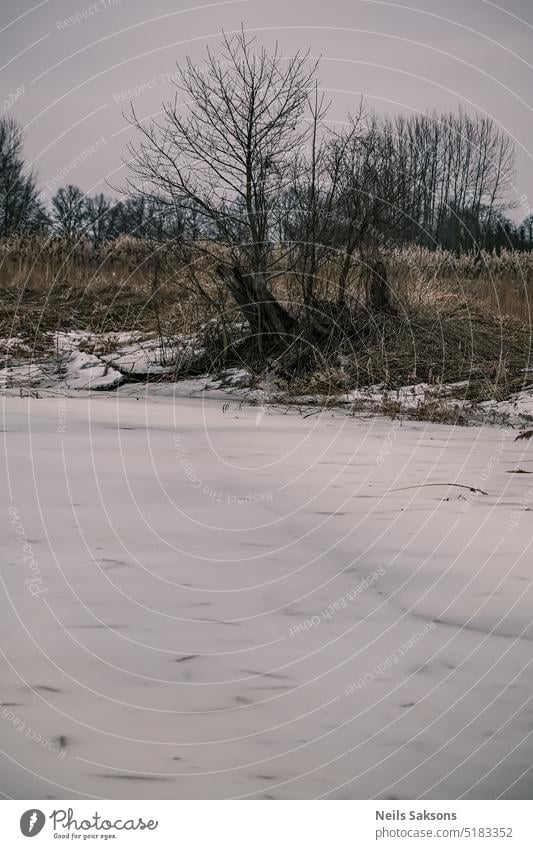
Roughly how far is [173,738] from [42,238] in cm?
1408

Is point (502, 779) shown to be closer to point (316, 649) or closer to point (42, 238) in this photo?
point (316, 649)

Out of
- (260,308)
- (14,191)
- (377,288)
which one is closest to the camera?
(260,308)

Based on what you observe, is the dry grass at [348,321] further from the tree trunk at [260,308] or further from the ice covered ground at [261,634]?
the ice covered ground at [261,634]

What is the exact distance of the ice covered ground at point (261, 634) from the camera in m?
1.38

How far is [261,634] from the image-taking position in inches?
72.6

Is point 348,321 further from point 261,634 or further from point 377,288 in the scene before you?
point 261,634

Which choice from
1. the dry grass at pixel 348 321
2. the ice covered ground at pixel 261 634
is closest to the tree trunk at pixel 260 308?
the dry grass at pixel 348 321

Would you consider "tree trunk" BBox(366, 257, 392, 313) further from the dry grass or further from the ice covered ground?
the ice covered ground

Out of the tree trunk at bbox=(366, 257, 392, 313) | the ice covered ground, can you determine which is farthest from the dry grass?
the ice covered ground

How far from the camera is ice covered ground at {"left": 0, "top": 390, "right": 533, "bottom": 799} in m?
1.38

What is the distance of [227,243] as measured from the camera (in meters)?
7.79

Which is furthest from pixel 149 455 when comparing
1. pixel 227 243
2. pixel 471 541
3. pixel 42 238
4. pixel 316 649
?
pixel 42 238

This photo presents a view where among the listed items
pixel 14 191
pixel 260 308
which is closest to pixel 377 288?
pixel 260 308

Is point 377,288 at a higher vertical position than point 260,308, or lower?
higher
